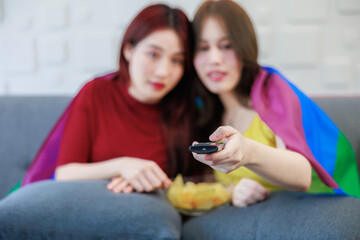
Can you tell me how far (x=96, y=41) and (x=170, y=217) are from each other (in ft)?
3.16

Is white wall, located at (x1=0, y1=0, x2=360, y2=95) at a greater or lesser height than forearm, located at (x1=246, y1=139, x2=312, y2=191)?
greater

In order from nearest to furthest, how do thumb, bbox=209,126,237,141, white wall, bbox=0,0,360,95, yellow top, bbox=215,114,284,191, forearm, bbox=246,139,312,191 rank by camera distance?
1. thumb, bbox=209,126,237,141
2. forearm, bbox=246,139,312,191
3. yellow top, bbox=215,114,284,191
4. white wall, bbox=0,0,360,95

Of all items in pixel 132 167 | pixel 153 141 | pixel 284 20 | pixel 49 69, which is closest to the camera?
pixel 132 167

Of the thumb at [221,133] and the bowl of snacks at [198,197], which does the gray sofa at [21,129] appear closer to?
the bowl of snacks at [198,197]

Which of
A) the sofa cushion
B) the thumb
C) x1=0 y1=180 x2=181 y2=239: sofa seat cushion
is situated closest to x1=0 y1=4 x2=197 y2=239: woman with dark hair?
x1=0 y1=180 x2=181 y2=239: sofa seat cushion

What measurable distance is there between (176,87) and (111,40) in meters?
0.52

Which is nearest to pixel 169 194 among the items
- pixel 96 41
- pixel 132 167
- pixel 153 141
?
pixel 132 167

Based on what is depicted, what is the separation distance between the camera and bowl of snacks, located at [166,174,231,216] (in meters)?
0.85

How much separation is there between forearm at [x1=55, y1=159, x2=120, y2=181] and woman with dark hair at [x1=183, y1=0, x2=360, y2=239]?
0.25m

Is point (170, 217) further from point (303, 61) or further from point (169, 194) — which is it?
point (303, 61)

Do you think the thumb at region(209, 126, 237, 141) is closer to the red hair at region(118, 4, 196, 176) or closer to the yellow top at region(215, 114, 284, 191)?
the yellow top at region(215, 114, 284, 191)

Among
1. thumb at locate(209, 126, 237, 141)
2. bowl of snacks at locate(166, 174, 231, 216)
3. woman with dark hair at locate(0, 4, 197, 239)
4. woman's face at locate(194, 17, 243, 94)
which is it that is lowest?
bowl of snacks at locate(166, 174, 231, 216)

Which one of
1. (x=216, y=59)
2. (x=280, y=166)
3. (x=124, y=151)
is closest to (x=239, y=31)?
(x=216, y=59)

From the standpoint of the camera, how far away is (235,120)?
0.92 meters
